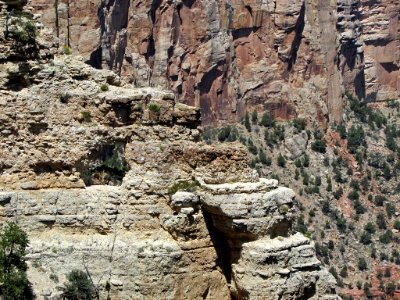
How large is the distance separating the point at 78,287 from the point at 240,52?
14793 centimetres

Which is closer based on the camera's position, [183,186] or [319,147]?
[183,186]

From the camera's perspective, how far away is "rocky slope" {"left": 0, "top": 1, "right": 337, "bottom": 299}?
2478 centimetres

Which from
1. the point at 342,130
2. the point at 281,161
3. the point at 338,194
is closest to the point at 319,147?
the point at 342,130

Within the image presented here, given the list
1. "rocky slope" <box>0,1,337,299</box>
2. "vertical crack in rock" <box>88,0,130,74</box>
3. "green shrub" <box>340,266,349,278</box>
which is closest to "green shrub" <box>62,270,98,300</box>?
"rocky slope" <box>0,1,337,299</box>

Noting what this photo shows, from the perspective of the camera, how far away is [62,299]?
24.9 metres

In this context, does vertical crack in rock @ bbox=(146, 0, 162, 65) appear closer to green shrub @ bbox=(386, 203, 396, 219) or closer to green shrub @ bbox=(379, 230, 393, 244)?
green shrub @ bbox=(386, 203, 396, 219)

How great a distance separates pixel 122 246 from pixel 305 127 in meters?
142

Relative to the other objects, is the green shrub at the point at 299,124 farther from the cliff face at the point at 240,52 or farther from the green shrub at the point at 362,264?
the green shrub at the point at 362,264

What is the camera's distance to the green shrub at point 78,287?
24703mm

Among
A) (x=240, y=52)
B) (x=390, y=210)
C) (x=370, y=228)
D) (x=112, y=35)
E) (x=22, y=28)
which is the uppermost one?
(x=22, y=28)

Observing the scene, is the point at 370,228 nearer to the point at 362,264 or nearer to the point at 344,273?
the point at 362,264

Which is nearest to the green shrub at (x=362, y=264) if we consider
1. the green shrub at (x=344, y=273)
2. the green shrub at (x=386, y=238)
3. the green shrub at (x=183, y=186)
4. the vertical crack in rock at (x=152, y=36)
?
the green shrub at (x=344, y=273)

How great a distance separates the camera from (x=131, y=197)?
989 inches

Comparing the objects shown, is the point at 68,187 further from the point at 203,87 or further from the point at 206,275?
the point at 203,87
